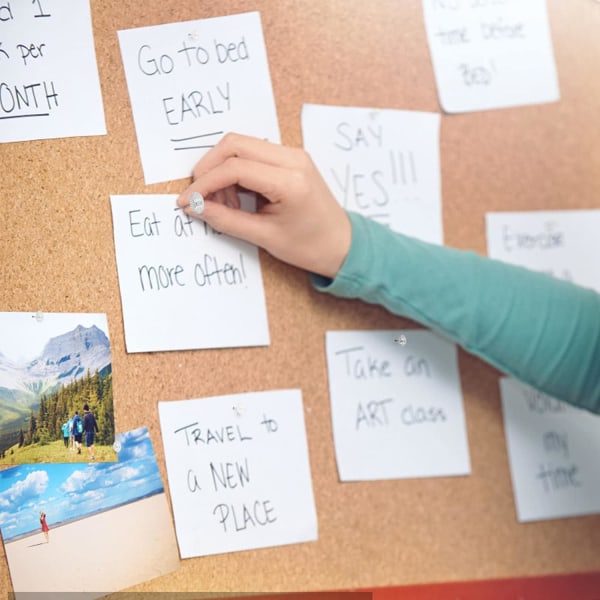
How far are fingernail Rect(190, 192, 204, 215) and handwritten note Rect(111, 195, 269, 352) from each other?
0.8 inches

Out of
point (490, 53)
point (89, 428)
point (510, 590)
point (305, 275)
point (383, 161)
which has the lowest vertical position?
point (510, 590)

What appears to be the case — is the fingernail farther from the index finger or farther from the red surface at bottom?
the red surface at bottom

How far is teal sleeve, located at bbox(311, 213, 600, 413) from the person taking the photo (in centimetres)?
69

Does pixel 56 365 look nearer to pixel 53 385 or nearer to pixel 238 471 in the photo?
pixel 53 385

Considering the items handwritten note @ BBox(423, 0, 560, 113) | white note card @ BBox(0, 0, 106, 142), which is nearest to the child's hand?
white note card @ BBox(0, 0, 106, 142)

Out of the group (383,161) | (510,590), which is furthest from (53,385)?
(510,590)

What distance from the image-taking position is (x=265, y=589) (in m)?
0.68

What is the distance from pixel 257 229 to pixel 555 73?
421 mm

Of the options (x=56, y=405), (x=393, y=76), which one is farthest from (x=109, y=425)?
(x=393, y=76)

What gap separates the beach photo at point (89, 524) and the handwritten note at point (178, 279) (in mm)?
98

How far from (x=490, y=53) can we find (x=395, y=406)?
15.4 inches

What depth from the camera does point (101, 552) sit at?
62 centimetres

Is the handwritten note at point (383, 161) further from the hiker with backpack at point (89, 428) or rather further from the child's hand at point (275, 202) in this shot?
the hiker with backpack at point (89, 428)

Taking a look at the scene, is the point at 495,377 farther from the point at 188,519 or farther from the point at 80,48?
the point at 80,48
